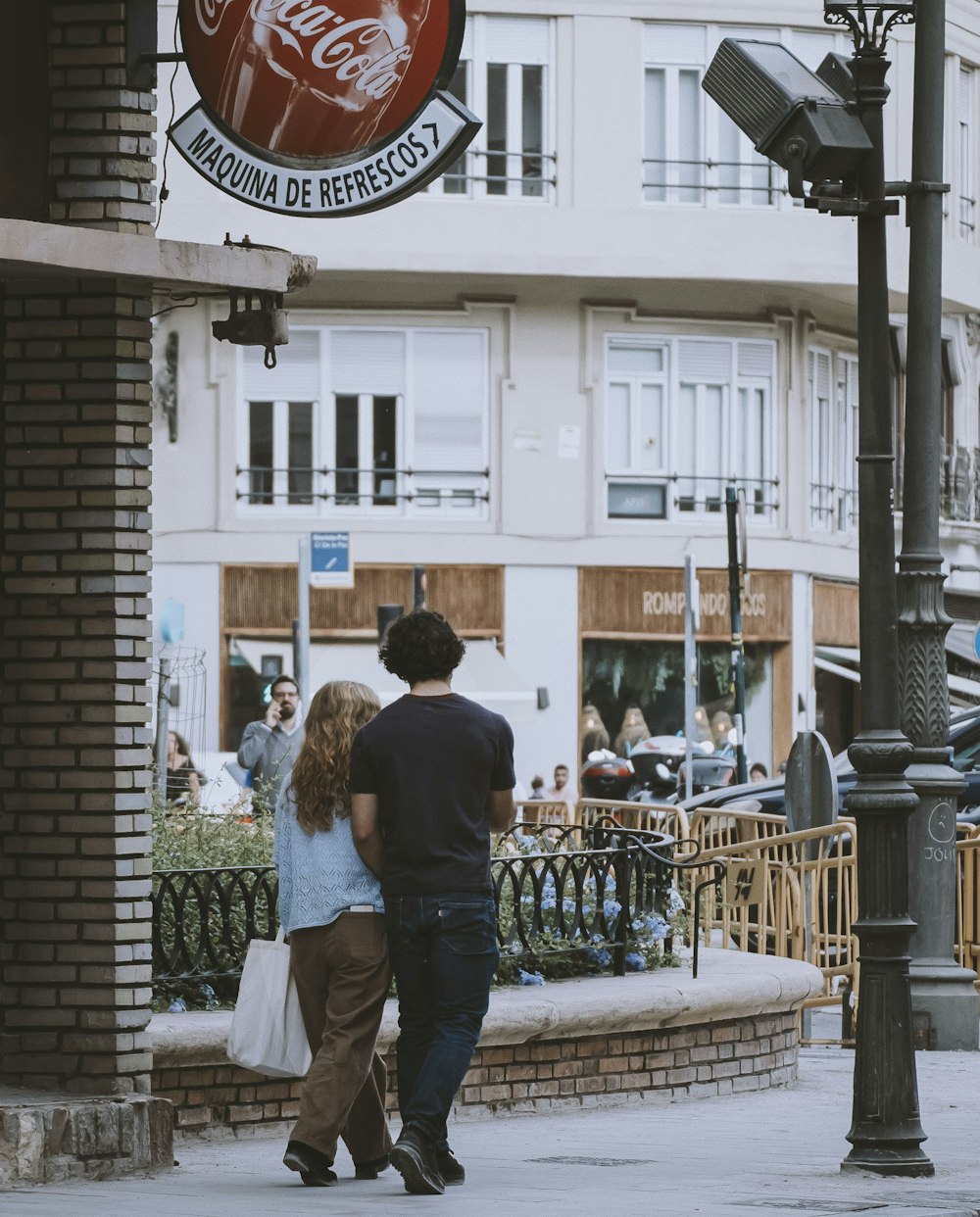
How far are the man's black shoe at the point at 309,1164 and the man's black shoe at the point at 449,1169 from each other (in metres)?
0.36

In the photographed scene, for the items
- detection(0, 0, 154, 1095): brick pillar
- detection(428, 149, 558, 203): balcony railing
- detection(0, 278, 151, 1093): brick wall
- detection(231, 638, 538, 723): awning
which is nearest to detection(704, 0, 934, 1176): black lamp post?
detection(0, 0, 154, 1095): brick pillar

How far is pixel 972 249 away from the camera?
38094 millimetres

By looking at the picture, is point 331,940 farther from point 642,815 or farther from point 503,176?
point 503,176

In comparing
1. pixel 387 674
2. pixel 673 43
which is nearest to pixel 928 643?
pixel 387 674

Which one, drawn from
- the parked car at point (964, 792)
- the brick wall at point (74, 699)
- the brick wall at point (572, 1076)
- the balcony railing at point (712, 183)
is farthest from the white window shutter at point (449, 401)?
the brick wall at point (74, 699)

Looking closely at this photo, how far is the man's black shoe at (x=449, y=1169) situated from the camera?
8117 mm

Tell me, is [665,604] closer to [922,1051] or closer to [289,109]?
[922,1051]

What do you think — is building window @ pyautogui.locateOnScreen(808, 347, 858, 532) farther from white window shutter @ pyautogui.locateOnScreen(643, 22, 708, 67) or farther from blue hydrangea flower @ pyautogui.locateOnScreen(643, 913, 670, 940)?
blue hydrangea flower @ pyautogui.locateOnScreen(643, 913, 670, 940)

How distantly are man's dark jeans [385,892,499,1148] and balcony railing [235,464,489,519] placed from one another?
84.6 ft

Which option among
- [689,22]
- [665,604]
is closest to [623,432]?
[665,604]

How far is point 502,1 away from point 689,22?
8.63ft

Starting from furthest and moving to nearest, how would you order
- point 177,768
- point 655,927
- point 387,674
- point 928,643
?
point 387,674 < point 177,768 < point 928,643 < point 655,927

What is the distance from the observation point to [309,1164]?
26.6 ft

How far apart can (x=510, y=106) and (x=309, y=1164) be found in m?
27.1
